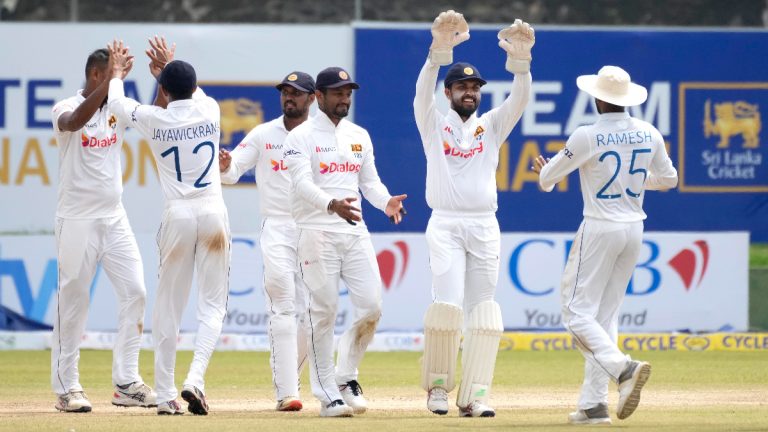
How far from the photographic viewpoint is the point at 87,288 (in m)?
10.7

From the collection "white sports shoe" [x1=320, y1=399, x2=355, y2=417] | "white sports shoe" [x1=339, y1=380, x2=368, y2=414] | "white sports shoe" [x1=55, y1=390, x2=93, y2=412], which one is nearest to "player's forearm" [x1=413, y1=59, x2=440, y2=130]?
"white sports shoe" [x1=339, y1=380, x2=368, y2=414]

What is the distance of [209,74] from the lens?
18.1 m

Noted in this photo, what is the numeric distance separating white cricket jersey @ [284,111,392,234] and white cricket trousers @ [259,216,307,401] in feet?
1.41

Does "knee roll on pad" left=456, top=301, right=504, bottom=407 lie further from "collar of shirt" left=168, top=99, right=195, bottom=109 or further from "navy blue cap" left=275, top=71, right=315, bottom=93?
"collar of shirt" left=168, top=99, right=195, bottom=109

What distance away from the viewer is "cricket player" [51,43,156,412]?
10.5 metres

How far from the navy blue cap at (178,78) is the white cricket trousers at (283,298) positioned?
1252mm

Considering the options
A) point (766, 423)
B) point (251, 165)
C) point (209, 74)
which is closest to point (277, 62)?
point (209, 74)

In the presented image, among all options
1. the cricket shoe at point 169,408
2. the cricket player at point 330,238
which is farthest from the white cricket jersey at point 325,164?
the cricket shoe at point 169,408

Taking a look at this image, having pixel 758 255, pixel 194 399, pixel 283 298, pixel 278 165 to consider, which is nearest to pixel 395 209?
pixel 283 298

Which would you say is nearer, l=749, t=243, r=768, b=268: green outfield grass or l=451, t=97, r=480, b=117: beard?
l=451, t=97, r=480, b=117: beard

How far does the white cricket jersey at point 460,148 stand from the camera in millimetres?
10234

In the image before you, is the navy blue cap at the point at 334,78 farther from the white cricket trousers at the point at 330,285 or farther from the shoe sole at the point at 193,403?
the shoe sole at the point at 193,403

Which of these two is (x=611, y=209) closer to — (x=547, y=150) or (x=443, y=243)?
(x=443, y=243)

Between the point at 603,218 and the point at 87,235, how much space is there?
3.37m
